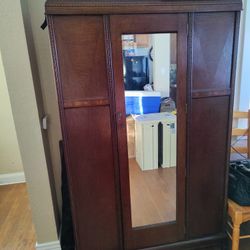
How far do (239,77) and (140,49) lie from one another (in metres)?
1.25

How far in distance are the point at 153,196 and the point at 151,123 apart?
511 mm

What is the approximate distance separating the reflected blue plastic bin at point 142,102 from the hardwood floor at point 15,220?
145 cm

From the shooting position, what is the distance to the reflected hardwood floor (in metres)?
1.56

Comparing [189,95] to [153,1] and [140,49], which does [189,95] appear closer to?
[140,49]

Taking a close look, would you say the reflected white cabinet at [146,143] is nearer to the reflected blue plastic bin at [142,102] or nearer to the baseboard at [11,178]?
the reflected blue plastic bin at [142,102]

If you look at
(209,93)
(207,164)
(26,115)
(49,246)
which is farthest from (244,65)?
(49,246)

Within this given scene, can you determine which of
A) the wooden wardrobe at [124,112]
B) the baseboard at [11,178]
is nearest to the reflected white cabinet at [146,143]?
the wooden wardrobe at [124,112]

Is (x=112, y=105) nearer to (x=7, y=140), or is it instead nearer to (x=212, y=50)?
Result: (x=212, y=50)

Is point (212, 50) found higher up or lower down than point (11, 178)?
higher up

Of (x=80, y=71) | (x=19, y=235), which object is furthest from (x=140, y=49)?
(x=19, y=235)

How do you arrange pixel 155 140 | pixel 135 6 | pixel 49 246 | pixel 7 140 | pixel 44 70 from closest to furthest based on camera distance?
pixel 135 6 < pixel 155 140 < pixel 44 70 < pixel 49 246 < pixel 7 140

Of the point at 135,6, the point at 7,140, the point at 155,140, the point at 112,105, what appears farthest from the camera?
the point at 7,140

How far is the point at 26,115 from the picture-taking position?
1546mm

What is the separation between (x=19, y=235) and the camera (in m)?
2.08
